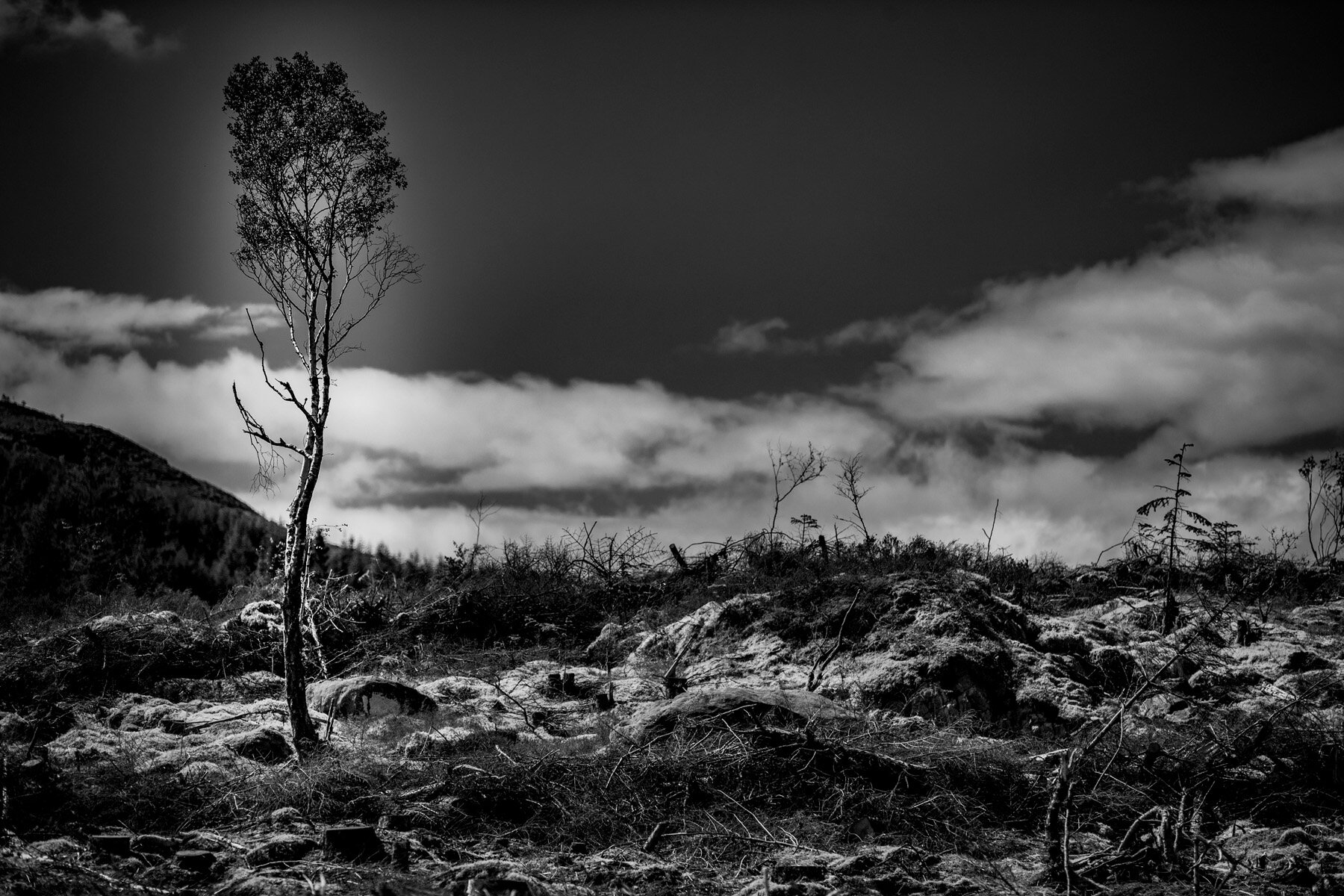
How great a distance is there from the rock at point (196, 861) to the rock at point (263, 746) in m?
2.24

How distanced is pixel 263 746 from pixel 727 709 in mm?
3673

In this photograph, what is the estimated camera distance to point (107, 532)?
59.2ft

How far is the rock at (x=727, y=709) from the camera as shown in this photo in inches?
270

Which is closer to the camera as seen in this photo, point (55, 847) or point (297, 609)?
point (55, 847)

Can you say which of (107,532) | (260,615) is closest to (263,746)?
(260,615)

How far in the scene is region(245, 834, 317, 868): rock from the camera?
505 centimetres

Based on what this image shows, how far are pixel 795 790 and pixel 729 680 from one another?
9.66 feet

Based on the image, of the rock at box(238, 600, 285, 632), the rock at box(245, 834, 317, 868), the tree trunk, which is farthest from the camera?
the rock at box(238, 600, 285, 632)

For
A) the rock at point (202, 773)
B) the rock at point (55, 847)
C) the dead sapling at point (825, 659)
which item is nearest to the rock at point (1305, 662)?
the dead sapling at point (825, 659)

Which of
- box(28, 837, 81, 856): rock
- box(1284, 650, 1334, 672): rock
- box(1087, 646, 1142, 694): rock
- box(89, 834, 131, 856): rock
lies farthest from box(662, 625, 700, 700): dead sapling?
box(1284, 650, 1334, 672): rock

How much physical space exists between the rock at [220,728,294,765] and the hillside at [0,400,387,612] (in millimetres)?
5413

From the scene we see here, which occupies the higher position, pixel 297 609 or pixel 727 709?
pixel 297 609

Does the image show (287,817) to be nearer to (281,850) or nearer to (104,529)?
(281,850)

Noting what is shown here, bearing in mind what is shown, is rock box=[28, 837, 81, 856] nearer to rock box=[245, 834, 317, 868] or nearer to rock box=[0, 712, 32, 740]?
rock box=[245, 834, 317, 868]
